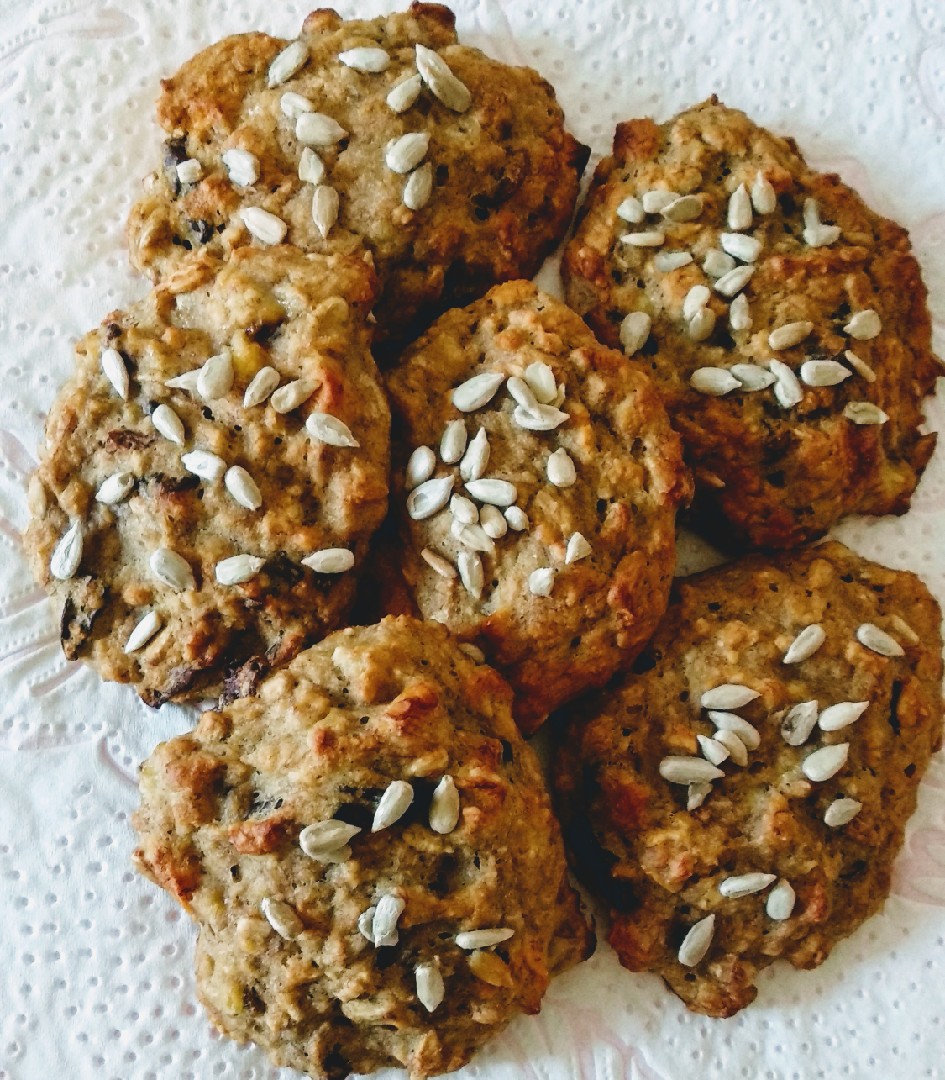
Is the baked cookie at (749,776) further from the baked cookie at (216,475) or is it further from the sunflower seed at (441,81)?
the sunflower seed at (441,81)

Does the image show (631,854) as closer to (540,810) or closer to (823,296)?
(540,810)

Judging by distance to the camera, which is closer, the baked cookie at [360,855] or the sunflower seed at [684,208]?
the baked cookie at [360,855]

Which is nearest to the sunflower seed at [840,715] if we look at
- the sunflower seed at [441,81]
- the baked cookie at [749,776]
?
the baked cookie at [749,776]

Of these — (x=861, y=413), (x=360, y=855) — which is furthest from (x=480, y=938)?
(x=861, y=413)

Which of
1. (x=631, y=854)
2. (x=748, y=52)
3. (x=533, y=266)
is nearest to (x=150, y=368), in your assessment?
(x=533, y=266)

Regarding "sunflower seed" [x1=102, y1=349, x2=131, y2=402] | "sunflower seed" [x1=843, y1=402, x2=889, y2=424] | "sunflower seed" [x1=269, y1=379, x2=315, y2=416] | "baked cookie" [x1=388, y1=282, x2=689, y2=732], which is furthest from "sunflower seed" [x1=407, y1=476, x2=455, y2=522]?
"sunflower seed" [x1=843, y1=402, x2=889, y2=424]

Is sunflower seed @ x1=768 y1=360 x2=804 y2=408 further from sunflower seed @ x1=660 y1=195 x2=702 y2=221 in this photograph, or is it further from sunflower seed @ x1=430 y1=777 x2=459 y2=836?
sunflower seed @ x1=430 y1=777 x2=459 y2=836
